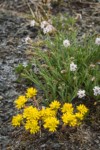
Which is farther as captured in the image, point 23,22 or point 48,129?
point 23,22

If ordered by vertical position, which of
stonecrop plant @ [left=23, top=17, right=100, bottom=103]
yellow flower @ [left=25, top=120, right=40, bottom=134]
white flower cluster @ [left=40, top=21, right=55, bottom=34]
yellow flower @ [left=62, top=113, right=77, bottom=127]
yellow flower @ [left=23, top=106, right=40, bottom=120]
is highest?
white flower cluster @ [left=40, top=21, right=55, bottom=34]

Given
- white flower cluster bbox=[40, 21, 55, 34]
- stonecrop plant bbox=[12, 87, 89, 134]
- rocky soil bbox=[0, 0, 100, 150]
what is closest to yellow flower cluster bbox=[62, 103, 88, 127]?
stonecrop plant bbox=[12, 87, 89, 134]

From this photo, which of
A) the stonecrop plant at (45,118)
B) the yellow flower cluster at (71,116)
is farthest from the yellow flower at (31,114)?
the yellow flower cluster at (71,116)

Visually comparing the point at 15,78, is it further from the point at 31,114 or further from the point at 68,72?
the point at 31,114

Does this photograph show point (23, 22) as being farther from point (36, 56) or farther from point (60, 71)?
point (60, 71)

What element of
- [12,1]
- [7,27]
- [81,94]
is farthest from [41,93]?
[12,1]

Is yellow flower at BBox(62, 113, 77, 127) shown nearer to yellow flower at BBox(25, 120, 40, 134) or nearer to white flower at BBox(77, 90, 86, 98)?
yellow flower at BBox(25, 120, 40, 134)
